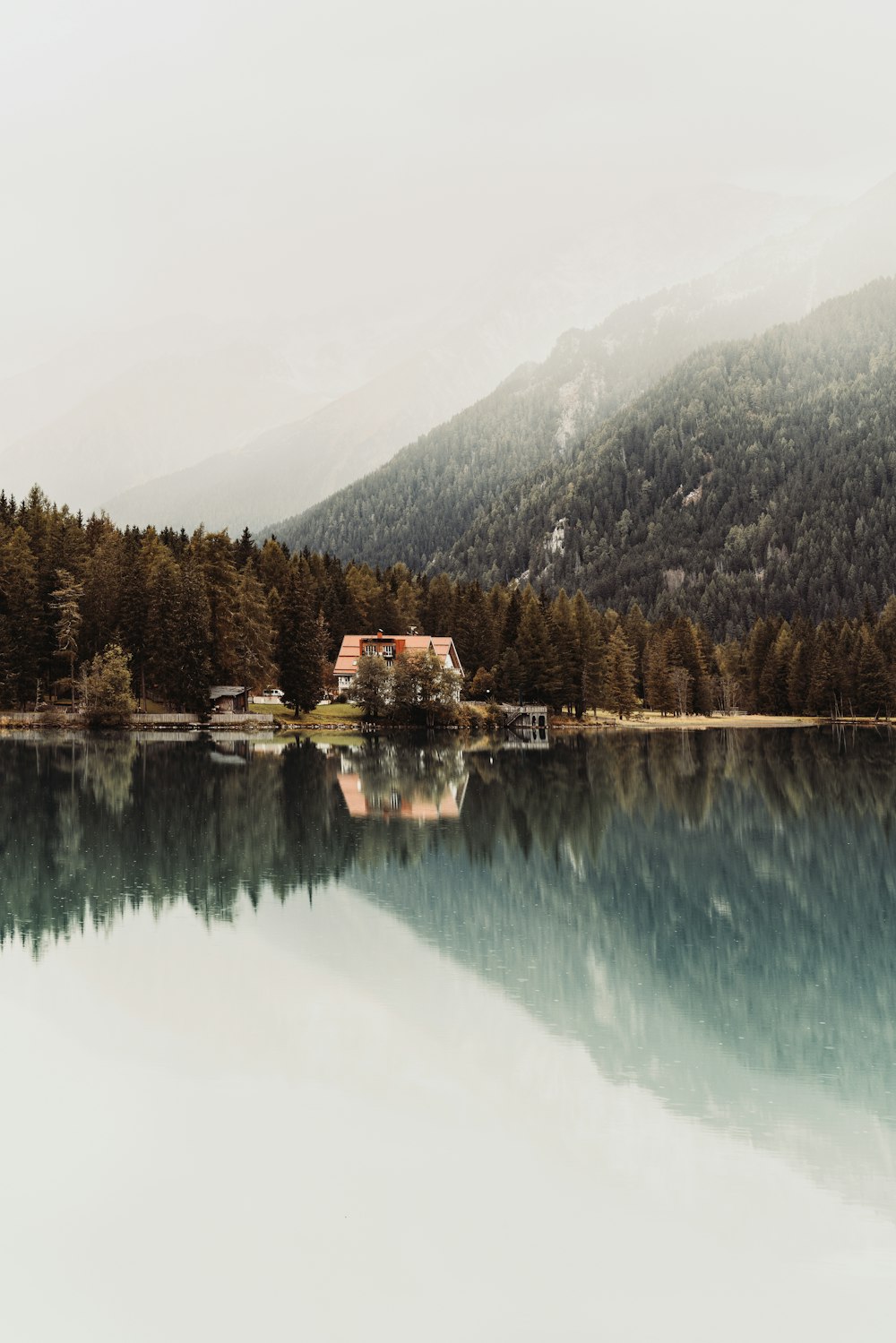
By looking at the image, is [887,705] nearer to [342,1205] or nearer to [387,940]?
[387,940]

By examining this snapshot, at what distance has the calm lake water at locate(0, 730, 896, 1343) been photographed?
1110cm

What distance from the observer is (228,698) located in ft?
391

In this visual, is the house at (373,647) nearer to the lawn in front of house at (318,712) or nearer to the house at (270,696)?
the lawn in front of house at (318,712)

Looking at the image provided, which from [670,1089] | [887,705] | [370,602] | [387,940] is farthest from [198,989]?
[887,705]

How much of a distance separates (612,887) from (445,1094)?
15999 millimetres

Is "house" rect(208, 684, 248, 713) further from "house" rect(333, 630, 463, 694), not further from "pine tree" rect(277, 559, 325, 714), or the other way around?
"house" rect(333, 630, 463, 694)

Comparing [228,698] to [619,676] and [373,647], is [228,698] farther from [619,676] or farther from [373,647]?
[619,676]

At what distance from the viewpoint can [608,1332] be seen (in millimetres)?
10430

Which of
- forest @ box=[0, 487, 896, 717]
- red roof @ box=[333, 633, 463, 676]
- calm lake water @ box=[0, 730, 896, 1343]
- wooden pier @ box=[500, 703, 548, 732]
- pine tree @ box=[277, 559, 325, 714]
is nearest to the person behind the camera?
calm lake water @ box=[0, 730, 896, 1343]

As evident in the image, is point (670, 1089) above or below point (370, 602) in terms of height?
below

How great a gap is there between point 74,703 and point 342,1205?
109785 mm

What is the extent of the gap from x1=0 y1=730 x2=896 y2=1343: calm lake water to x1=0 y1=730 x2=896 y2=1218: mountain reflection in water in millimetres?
123

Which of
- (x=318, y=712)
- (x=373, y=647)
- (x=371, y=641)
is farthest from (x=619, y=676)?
(x=318, y=712)

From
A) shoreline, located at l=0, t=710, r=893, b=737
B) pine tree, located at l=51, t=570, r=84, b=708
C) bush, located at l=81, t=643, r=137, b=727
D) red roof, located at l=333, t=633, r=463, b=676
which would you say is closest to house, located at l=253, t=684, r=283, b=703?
red roof, located at l=333, t=633, r=463, b=676
